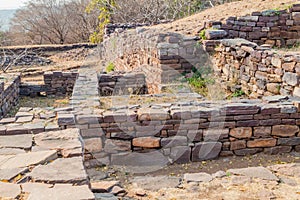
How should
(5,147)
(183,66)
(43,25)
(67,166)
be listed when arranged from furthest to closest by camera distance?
(43,25) → (183,66) → (5,147) → (67,166)

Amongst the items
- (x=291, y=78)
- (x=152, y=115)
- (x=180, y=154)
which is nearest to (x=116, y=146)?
(x=152, y=115)

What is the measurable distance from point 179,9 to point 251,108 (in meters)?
13.7

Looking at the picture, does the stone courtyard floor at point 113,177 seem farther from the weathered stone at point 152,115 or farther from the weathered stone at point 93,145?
the weathered stone at point 152,115

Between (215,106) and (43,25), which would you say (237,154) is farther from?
(43,25)

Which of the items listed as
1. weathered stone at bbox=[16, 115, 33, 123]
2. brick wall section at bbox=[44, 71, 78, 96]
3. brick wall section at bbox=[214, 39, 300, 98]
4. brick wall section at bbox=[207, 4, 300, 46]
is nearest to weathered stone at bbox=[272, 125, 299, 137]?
brick wall section at bbox=[214, 39, 300, 98]

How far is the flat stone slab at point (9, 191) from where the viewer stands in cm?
210

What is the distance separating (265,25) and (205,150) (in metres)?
5.39

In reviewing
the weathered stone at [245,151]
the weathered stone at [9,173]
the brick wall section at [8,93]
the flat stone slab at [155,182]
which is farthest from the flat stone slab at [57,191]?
the brick wall section at [8,93]

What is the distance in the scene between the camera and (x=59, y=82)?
10422 millimetres

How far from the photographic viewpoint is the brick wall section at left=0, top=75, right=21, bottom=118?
25.2 feet

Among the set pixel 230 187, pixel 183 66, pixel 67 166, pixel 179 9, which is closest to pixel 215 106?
pixel 230 187

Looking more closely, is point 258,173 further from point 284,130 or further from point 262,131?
point 284,130

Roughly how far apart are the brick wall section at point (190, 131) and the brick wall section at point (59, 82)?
618 centimetres

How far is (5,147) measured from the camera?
3029 mm
